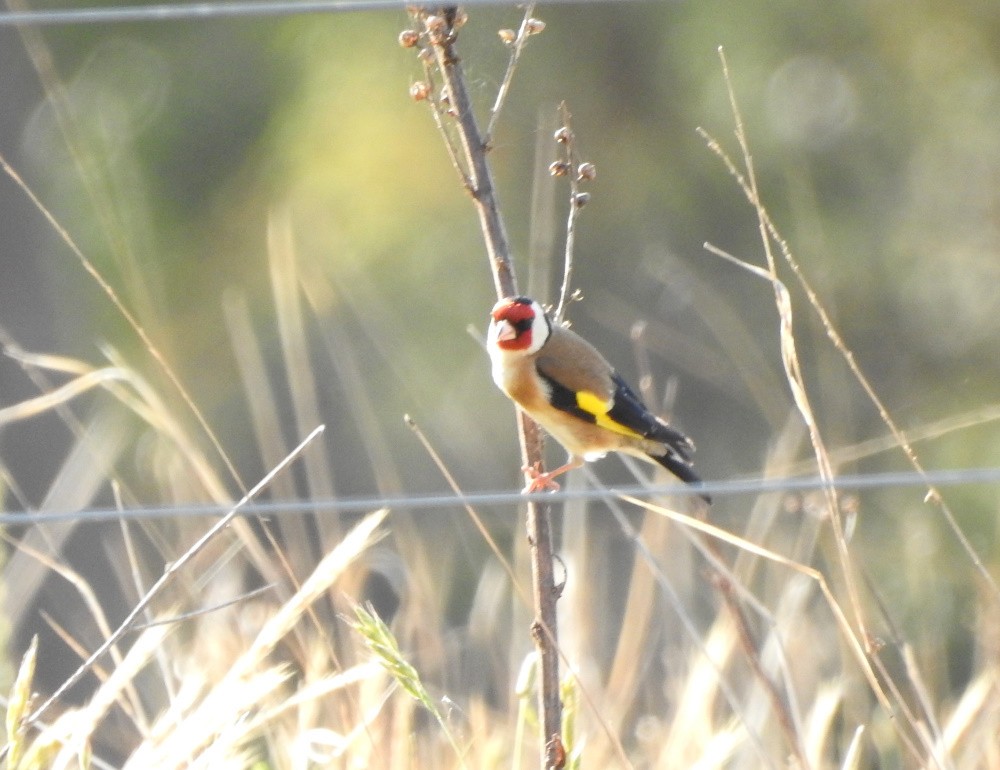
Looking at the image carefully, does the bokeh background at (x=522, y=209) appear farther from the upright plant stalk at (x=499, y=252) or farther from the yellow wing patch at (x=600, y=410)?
the upright plant stalk at (x=499, y=252)

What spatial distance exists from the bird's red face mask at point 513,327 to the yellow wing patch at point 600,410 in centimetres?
17

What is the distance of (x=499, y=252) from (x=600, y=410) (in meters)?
1.11

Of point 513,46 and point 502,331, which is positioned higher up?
point 513,46

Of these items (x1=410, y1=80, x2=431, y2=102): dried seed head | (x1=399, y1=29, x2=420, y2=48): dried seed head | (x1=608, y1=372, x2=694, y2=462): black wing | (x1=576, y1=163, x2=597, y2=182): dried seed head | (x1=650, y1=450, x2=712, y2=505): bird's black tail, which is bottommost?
(x1=650, y1=450, x2=712, y2=505): bird's black tail

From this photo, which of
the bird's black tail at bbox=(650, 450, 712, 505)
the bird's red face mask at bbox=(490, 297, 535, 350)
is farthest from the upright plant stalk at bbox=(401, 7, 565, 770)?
the bird's black tail at bbox=(650, 450, 712, 505)

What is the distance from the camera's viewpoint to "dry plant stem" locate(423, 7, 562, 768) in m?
1.91

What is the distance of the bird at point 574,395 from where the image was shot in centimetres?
292

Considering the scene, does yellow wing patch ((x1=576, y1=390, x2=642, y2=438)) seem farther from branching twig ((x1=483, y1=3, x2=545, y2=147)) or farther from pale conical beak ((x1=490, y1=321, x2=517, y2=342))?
branching twig ((x1=483, y1=3, x2=545, y2=147))

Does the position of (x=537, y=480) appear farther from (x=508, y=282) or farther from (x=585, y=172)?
(x=585, y=172)

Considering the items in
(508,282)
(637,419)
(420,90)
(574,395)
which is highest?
(420,90)

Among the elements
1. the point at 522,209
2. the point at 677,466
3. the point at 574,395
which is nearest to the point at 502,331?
the point at 574,395

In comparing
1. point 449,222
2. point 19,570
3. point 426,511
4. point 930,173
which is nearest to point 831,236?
point 930,173

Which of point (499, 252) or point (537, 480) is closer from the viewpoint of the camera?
point (499, 252)

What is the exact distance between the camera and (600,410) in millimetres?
3107
